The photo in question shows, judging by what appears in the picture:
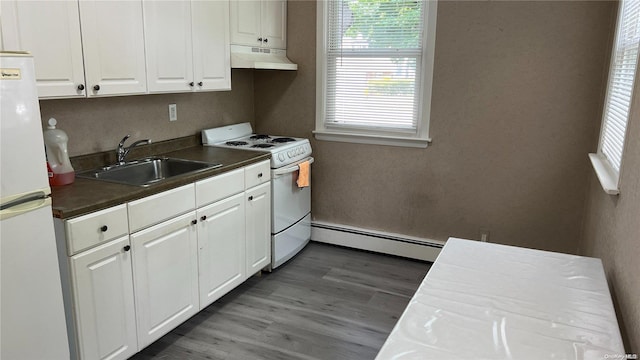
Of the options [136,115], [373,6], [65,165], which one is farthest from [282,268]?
[373,6]

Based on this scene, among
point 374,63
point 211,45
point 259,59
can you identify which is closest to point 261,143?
point 259,59

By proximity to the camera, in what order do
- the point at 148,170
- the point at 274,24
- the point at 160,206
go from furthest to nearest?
the point at 274,24, the point at 148,170, the point at 160,206

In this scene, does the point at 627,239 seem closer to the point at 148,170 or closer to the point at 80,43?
the point at 80,43

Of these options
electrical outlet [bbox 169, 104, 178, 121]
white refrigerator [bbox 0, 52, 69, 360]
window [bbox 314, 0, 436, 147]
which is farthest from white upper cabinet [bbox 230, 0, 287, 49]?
white refrigerator [bbox 0, 52, 69, 360]

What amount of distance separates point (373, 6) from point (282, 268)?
2108 millimetres

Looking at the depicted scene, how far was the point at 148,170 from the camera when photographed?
2994 millimetres

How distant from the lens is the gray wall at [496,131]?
312 centimetres

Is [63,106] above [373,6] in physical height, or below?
below

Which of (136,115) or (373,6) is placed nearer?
(136,115)

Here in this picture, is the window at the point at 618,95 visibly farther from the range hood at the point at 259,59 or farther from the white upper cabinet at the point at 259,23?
the white upper cabinet at the point at 259,23

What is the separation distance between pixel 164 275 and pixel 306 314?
0.95 meters

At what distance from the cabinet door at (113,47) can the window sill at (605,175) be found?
2372 mm

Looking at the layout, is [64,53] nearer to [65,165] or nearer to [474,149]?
[65,165]

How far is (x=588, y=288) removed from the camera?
73.2 inches
